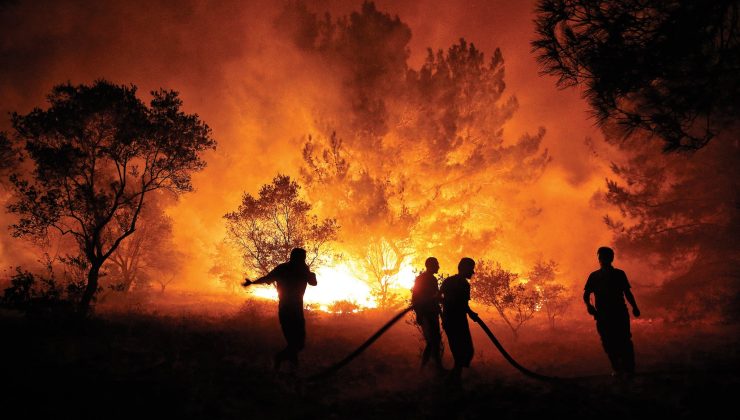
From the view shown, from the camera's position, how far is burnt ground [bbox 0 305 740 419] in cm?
461

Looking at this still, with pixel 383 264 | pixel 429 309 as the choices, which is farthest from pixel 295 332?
pixel 383 264

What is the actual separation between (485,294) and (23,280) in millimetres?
15679

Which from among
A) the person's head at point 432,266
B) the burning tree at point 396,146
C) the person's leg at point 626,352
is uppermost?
the burning tree at point 396,146

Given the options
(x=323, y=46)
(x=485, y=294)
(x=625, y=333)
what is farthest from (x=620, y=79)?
(x=323, y=46)

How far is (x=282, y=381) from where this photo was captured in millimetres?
6340

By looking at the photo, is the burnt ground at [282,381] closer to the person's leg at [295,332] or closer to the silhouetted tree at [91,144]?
the person's leg at [295,332]

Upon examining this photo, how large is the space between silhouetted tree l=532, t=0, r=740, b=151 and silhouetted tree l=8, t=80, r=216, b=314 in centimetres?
1222

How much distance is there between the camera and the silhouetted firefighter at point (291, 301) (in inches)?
271

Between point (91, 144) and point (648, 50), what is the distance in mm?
16087

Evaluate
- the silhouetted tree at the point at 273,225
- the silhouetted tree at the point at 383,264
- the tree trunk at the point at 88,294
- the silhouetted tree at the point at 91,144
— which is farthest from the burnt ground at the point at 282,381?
the silhouetted tree at the point at 383,264

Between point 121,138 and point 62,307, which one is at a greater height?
point 121,138

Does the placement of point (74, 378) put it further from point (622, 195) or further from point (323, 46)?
point (323, 46)

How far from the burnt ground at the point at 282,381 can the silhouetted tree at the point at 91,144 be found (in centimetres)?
362

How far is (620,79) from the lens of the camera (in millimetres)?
6426
